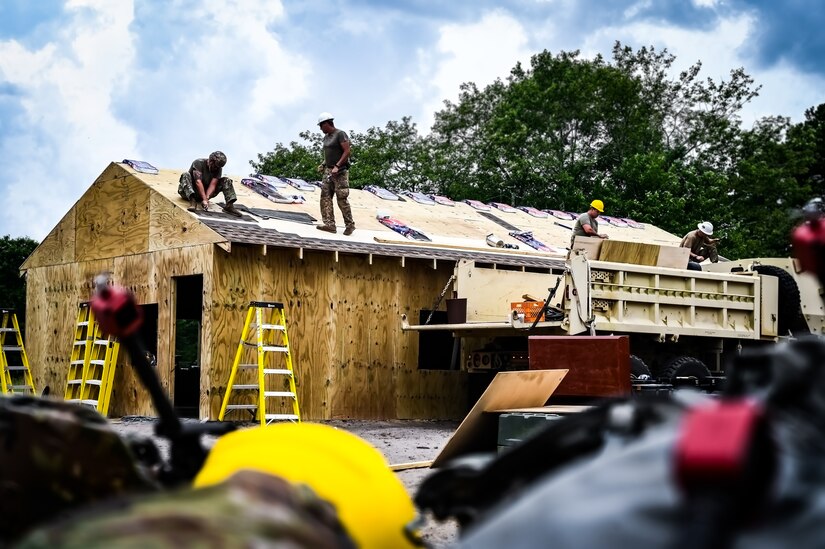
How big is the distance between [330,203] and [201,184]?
2.16 meters

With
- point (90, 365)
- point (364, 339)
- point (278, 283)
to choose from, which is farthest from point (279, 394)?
point (90, 365)

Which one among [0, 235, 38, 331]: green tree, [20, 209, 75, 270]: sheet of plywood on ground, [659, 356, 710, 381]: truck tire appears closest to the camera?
[659, 356, 710, 381]: truck tire

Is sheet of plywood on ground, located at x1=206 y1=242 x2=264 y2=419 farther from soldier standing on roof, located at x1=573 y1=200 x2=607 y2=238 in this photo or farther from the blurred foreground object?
the blurred foreground object

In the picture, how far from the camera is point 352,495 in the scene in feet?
9.30

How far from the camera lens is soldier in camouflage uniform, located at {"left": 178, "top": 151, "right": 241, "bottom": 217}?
16672 mm

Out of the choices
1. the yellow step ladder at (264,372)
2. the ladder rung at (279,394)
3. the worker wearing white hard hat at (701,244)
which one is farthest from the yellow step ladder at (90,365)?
the worker wearing white hard hat at (701,244)

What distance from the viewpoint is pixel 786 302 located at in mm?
15453

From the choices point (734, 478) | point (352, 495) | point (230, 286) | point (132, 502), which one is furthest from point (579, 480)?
point (230, 286)

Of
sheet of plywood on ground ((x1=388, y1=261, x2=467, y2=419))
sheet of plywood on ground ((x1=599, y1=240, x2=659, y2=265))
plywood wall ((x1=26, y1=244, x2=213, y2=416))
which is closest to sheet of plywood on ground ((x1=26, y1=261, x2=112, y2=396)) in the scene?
plywood wall ((x1=26, y1=244, x2=213, y2=416))

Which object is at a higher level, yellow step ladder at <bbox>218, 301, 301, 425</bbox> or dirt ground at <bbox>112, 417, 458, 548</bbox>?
yellow step ladder at <bbox>218, 301, 301, 425</bbox>

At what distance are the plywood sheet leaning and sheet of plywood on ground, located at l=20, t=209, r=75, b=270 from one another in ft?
42.2

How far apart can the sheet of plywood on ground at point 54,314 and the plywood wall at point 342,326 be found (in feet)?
12.8

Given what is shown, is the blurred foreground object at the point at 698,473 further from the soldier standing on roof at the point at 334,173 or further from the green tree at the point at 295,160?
the green tree at the point at 295,160

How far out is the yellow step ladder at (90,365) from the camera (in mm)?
16641
